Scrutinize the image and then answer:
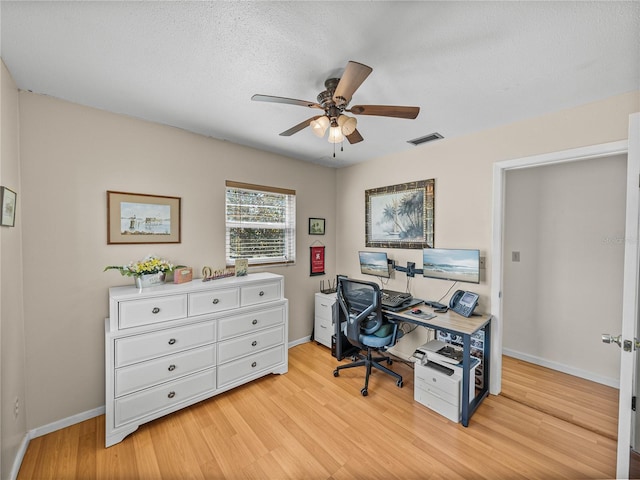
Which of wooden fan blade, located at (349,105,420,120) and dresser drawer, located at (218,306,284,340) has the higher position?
wooden fan blade, located at (349,105,420,120)

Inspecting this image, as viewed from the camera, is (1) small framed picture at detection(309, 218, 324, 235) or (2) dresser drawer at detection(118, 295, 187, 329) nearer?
(2) dresser drawer at detection(118, 295, 187, 329)

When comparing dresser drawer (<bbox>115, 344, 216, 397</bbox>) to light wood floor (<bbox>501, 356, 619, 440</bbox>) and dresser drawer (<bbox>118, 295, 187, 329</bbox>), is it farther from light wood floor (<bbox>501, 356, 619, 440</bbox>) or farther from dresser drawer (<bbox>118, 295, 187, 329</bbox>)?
light wood floor (<bbox>501, 356, 619, 440</bbox>)

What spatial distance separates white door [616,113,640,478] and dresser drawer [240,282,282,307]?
8.17ft

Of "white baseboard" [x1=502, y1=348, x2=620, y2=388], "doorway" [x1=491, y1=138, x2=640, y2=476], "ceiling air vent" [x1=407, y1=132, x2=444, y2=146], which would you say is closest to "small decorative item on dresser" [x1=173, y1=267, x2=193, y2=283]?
"ceiling air vent" [x1=407, y1=132, x2=444, y2=146]

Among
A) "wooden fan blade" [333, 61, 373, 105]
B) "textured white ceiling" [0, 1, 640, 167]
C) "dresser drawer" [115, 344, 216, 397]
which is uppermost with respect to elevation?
"textured white ceiling" [0, 1, 640, 167]

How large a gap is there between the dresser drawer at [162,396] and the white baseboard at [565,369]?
341 cm

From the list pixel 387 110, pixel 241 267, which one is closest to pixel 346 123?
pixel 387 110

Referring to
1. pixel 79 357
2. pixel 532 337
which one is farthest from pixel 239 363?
pixel 532 337

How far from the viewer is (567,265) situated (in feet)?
9.19

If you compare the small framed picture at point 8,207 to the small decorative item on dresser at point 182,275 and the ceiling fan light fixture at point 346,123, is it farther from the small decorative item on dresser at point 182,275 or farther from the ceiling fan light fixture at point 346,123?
the ceiling fan light fixture at point 346,123

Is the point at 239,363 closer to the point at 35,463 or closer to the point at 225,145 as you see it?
the point at 35,463

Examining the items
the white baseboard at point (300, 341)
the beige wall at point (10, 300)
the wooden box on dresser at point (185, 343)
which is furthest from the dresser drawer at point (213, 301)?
the white baseboard at point (300, 341)

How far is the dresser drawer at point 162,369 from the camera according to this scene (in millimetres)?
1925

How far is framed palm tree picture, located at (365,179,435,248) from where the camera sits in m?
2.95
